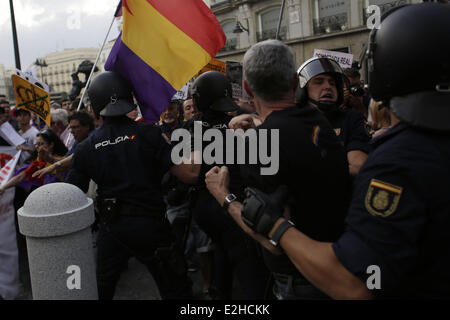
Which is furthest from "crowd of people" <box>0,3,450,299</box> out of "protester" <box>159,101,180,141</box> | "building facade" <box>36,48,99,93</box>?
"building facade" <box>36,48,99,93</box>

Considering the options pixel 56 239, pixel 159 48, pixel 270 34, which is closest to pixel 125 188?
pixel 56 239

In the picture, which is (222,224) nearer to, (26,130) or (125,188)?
(125,188)

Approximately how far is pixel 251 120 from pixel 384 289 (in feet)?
5.31

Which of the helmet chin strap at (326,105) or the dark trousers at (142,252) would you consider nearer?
the dark trousers at (142,252)

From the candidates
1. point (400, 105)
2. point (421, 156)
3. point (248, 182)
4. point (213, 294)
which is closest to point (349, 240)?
point (421, 156)

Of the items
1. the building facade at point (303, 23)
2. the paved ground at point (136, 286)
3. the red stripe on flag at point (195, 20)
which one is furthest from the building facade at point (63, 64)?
the red stripe on flag at point (195, 20)

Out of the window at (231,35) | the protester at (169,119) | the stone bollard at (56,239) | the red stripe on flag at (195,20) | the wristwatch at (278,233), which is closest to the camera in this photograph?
the wristwatch at (278,233)

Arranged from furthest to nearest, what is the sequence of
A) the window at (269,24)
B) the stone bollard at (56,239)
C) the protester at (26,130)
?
1. the window at (269,24)
2. the protester at (26,130)
3. the stone bollard at (56,239)

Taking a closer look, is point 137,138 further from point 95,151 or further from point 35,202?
point 35,202

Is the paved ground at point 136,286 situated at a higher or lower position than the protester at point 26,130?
lower

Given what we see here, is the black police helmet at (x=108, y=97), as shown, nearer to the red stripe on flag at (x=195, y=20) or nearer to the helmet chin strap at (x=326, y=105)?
the red stripe on flag at (x=195, y=20)

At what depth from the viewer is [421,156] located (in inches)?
43.2

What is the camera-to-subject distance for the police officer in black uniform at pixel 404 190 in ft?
3.51

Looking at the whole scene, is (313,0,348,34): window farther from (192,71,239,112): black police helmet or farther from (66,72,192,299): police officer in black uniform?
(66,72,192,299): police officer in black uniform
